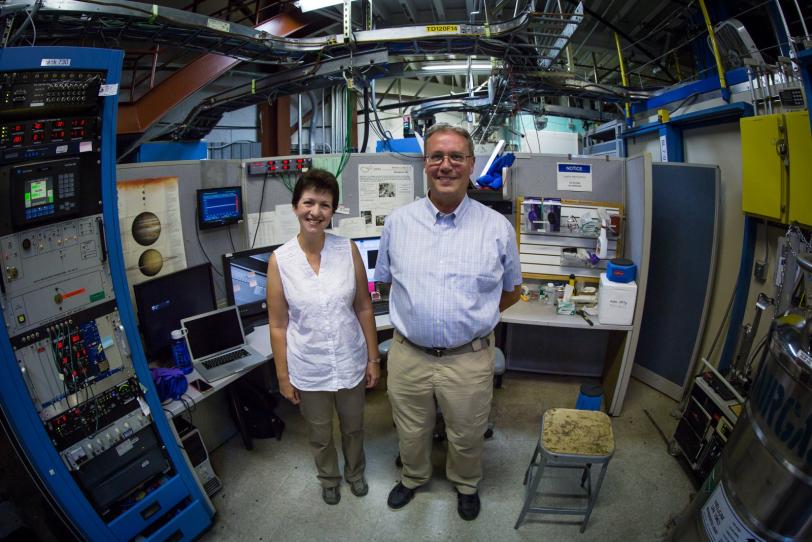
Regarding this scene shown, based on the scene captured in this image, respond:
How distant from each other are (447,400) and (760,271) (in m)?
1.85

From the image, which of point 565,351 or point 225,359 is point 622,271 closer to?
point 565,351

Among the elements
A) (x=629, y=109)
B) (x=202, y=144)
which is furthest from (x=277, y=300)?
(x=629, y=109)

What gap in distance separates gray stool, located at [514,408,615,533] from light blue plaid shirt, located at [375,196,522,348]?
0.51 meters

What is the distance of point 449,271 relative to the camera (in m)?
1.47

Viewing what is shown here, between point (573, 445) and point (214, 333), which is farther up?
point (214, 333)

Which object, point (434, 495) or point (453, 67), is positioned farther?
point (453, 67)

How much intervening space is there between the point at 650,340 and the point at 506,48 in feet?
6.88

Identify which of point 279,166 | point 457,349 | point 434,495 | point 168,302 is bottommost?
point 434,495

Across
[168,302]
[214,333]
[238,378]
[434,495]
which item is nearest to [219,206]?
[168,302]

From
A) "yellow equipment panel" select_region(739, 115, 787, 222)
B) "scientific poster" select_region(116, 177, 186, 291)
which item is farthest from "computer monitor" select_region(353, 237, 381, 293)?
"yellow equipment panel" select_region(739, 115, 787, 222)

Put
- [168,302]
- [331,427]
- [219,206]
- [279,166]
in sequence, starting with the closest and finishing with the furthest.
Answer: [331,427] < [168,302] < [219,206] < [279,166]

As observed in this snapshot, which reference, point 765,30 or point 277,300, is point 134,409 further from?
point 765,30

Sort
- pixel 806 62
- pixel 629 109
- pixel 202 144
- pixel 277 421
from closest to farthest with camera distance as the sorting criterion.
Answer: pixel 806 62, pixel 277 421, pixel 629 109, pixel 202 144

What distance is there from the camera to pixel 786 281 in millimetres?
1543
